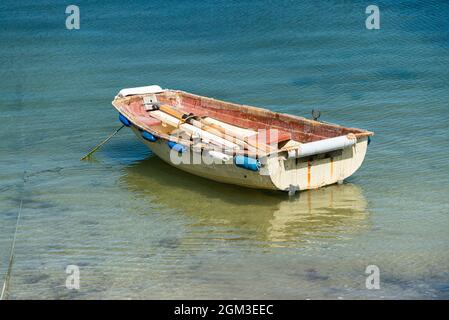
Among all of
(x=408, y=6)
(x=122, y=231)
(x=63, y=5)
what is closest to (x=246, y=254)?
(x=122, y=231)

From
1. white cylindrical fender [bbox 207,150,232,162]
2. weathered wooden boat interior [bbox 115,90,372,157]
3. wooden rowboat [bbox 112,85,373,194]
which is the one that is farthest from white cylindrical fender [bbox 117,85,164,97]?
white cylindrical fender [bbox 207,150,232,162]

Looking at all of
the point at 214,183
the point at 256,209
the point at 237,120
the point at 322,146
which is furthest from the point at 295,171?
the point at 237,120

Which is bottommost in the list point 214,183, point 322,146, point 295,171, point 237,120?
point 214,183

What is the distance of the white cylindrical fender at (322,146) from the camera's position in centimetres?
1317

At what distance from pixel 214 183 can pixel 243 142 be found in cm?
96

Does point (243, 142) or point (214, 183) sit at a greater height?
point (243, 142)

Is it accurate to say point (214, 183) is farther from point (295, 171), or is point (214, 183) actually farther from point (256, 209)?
point (295, 171)

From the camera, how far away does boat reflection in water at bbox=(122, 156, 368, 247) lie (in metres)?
12.8

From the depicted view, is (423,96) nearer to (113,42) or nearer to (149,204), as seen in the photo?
(149,204)

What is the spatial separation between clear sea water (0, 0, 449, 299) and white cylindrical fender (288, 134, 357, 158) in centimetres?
94

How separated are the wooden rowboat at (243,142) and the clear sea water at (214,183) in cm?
45

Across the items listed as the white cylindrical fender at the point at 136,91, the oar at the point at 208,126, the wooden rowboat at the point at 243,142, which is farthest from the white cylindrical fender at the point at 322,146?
the white cylindrical fender at the point at 136,91

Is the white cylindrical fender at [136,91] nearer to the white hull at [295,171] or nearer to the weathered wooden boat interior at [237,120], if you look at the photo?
the weathered wooden boat interior at [237,120]

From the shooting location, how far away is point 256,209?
13750 mm
